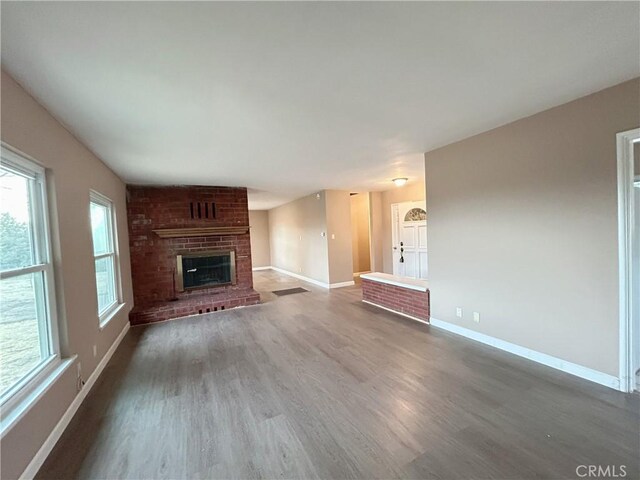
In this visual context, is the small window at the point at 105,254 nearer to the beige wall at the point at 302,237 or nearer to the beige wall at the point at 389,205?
the beige wall at the point at 302,237

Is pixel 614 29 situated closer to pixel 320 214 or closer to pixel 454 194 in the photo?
pixel 454 194

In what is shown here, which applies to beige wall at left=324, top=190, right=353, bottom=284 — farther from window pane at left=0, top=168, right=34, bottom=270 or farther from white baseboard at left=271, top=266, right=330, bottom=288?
window pane at left=0, top=168, right=34, bottom=270

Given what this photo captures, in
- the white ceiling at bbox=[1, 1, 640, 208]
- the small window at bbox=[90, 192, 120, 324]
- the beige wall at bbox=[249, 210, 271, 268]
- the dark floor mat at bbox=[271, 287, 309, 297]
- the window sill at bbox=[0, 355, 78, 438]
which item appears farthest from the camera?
the beige wall at bbox=[249, 210, 271, 268]

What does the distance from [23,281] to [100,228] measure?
7.13 ft

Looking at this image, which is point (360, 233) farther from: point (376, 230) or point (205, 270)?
point (205, 270)

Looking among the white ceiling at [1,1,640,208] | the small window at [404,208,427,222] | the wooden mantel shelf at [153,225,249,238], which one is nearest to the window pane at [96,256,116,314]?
the wooden mantel shelf at [153,225,249,238]

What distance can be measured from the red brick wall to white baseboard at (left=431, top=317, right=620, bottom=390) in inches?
17.4

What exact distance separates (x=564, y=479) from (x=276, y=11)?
9.18 feet

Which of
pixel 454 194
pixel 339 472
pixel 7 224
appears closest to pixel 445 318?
pixel 454 194

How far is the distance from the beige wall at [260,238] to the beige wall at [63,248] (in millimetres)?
7409

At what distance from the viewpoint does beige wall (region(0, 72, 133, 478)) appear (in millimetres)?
1599

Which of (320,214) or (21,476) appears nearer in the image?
(21,476)

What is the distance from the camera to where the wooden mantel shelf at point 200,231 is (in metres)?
5.14

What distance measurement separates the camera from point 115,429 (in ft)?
6.55
